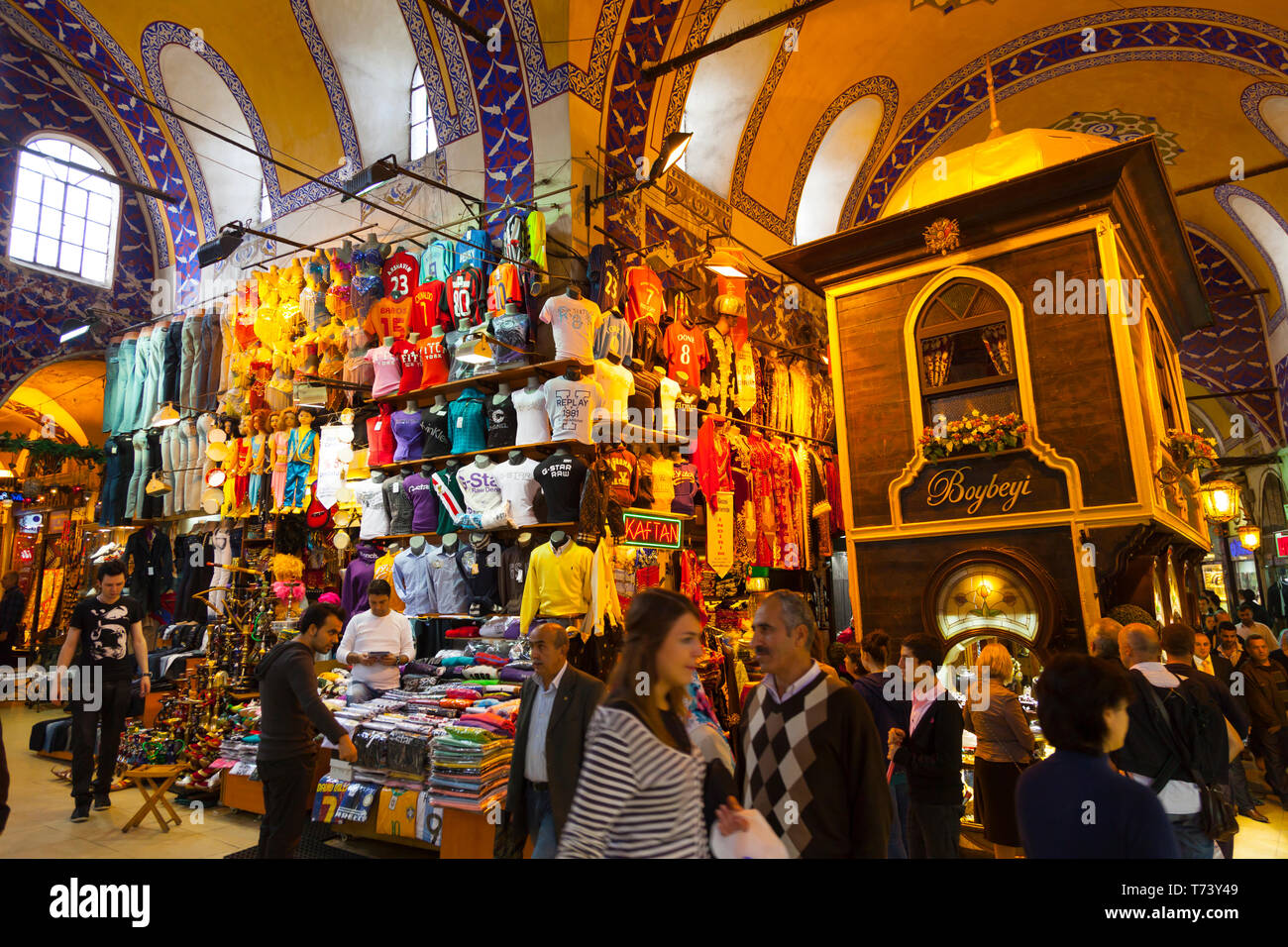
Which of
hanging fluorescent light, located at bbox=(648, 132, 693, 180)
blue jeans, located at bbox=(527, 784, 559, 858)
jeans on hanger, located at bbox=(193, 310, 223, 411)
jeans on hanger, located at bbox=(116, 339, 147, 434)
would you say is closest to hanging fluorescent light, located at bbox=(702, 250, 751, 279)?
hanging fluorescent light, located at bbox=(648, 132, 693, 180)

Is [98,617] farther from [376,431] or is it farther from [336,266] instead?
[336,266]

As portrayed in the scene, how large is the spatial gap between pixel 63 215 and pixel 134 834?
31.8 ft

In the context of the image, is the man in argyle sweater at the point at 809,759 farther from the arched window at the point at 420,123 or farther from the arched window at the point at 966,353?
the arched window at the point at 420,123

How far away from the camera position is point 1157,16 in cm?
988

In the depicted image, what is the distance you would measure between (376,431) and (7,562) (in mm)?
12175

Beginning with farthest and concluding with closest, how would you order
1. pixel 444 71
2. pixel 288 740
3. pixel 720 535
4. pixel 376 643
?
pixel 720 535 → pixel 444 71 → pixel 376 643 → pixel 288 740

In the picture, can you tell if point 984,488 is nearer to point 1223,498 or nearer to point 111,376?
point 1223,498

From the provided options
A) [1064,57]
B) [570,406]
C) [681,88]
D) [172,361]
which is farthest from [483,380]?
[1064,57]

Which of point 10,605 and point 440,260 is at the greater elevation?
point 440,260

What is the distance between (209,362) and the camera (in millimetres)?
10734

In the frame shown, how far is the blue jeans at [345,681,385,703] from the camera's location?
5871 millimetres

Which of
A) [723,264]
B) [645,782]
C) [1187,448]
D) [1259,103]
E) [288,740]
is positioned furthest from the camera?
[1259,103]

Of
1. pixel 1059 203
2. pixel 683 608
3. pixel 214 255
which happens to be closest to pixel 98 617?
pixel 214 255

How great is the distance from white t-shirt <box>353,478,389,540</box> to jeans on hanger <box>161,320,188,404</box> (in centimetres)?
485
